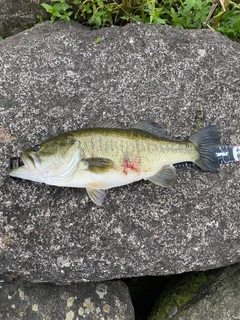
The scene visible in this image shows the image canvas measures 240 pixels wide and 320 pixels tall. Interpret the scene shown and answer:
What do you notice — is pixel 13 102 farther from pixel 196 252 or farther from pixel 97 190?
pixel 196 252

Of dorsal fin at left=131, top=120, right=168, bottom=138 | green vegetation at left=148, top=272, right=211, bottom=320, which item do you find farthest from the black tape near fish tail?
green vegetation at left=148, top=272, right=211, bottom=320

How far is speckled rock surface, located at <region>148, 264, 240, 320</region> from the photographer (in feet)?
13.4

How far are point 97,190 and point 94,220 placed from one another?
0.33 m

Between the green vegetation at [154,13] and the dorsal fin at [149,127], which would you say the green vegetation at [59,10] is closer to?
the green vegetation at [154,13]

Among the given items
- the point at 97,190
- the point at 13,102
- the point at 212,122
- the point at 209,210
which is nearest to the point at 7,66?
the point at 13,102

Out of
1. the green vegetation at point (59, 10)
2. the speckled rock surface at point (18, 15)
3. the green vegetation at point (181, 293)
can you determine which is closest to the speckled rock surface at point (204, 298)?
the green vegetation at point (181, 293)

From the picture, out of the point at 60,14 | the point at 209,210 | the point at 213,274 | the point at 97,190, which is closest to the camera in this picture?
the point at 97,190

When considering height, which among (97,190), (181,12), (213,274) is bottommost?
(213,274)

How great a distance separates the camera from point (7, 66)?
4082mm

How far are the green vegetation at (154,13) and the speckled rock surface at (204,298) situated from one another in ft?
9.12

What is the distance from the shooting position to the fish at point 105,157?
3.43m

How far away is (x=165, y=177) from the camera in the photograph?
3.76 metres

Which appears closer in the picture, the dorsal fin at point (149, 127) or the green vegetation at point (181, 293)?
the dorsal fin at point (149, 127)

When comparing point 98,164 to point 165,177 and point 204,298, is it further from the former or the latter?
point 204,298
